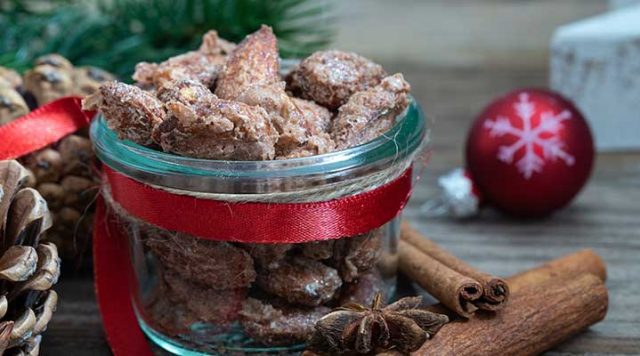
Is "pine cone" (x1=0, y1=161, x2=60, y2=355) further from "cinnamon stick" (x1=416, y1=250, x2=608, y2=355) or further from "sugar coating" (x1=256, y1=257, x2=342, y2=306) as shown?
"cinnamon stick" (x1=416, y1=250, x2=608, y2=355)

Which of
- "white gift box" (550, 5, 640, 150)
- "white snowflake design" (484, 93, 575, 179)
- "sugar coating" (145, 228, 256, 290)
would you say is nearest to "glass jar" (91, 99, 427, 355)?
"sugar coating" (145, 228, 256, 290)

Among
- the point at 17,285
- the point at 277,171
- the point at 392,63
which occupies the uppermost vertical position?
the point at 277,171

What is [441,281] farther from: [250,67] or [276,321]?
[250,67]

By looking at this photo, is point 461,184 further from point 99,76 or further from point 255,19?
point 99,76

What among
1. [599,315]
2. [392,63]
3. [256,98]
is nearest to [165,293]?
[256,98]

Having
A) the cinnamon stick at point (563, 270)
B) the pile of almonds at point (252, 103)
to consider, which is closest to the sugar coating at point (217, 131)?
the pile of almonds at point (252, 103)
